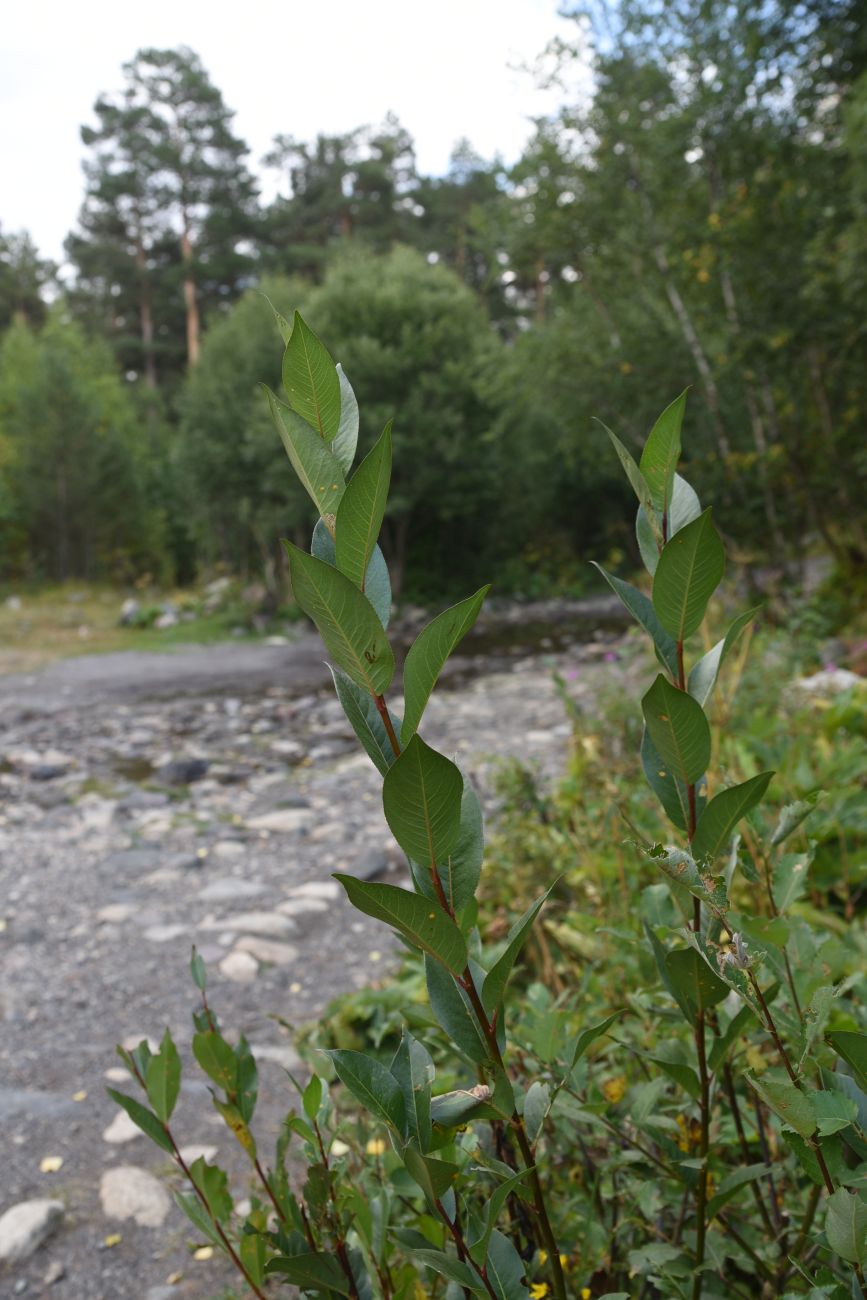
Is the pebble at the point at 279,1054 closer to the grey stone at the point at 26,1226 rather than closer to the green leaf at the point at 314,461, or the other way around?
the grey stone at the point at 26,1226

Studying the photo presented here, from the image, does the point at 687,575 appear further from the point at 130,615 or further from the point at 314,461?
the point at 130,615

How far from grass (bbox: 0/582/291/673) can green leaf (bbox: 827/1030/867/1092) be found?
1144cm

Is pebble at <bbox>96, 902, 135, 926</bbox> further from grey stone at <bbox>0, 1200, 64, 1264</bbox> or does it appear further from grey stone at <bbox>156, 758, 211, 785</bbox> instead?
grey stone at <bbox>156, 758, 211, 785</bbox>

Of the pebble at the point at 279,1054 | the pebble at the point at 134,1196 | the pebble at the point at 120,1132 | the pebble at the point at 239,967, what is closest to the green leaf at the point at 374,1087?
the pebble at the point at 134,1196

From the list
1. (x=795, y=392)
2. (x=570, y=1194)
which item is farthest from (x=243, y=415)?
(x=570, y=1194)

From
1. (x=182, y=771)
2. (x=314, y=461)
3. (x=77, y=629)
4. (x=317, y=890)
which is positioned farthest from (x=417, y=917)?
(x=77, y=629)

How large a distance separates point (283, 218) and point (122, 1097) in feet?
107

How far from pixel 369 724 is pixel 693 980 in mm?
335

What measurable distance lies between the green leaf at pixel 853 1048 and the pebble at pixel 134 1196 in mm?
1873

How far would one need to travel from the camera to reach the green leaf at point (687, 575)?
0.55 meters

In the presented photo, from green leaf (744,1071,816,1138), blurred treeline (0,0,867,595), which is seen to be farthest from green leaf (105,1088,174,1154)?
blurred treeline (0,0,867,595)

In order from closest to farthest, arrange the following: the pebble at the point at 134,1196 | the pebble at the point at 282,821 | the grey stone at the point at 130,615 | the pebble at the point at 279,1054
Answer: the pebble at the point at 134,1196
the pebble at the point at 279,1054
the pebble at the point at 282,821
the grey stone at the point at 130,615

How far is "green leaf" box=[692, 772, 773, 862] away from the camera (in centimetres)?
61

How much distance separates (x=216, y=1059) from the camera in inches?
34.7
